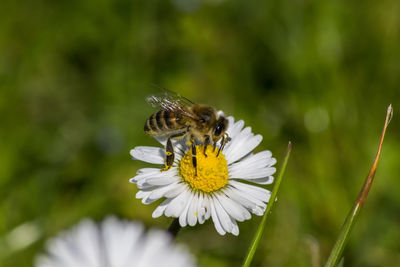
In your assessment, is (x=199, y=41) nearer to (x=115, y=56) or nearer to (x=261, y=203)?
(x=115, y=56)

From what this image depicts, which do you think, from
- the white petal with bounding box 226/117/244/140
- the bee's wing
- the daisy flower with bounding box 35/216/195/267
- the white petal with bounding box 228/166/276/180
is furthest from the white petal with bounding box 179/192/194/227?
the bee's wing

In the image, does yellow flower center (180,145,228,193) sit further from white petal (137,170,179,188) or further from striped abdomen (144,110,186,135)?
striped abdomen (144,110,186,135)

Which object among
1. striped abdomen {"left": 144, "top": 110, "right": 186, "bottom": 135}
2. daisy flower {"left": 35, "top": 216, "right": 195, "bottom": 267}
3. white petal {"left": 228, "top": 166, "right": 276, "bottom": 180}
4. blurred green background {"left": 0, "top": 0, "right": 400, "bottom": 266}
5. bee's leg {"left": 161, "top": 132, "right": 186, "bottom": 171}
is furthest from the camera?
blurred green background {"left": 0, "top": 0, "right": 400, "bottom": 266}

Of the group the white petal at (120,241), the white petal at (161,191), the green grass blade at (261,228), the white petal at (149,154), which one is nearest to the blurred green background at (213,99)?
the white petal at (149,154)

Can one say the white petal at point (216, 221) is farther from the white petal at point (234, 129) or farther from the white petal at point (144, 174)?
the white petal at point (234, 129)

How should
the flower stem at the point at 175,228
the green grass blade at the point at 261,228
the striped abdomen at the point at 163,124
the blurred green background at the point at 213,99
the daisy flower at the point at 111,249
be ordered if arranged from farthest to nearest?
the blurred green background at the point at 213,99 → the striped abdomen at the point at 163,124 → the flower stem at the point at 175,228 → the green grass blade at the point at 261,228 → the daisy flower at the point at 111,249

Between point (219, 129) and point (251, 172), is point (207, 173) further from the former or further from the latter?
point (219, 129)

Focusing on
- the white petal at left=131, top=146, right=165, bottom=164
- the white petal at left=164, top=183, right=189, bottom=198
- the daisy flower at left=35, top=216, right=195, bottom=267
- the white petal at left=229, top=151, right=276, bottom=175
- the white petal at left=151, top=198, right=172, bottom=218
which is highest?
the white petal at left=229, top=151, right=276, bottom=175
